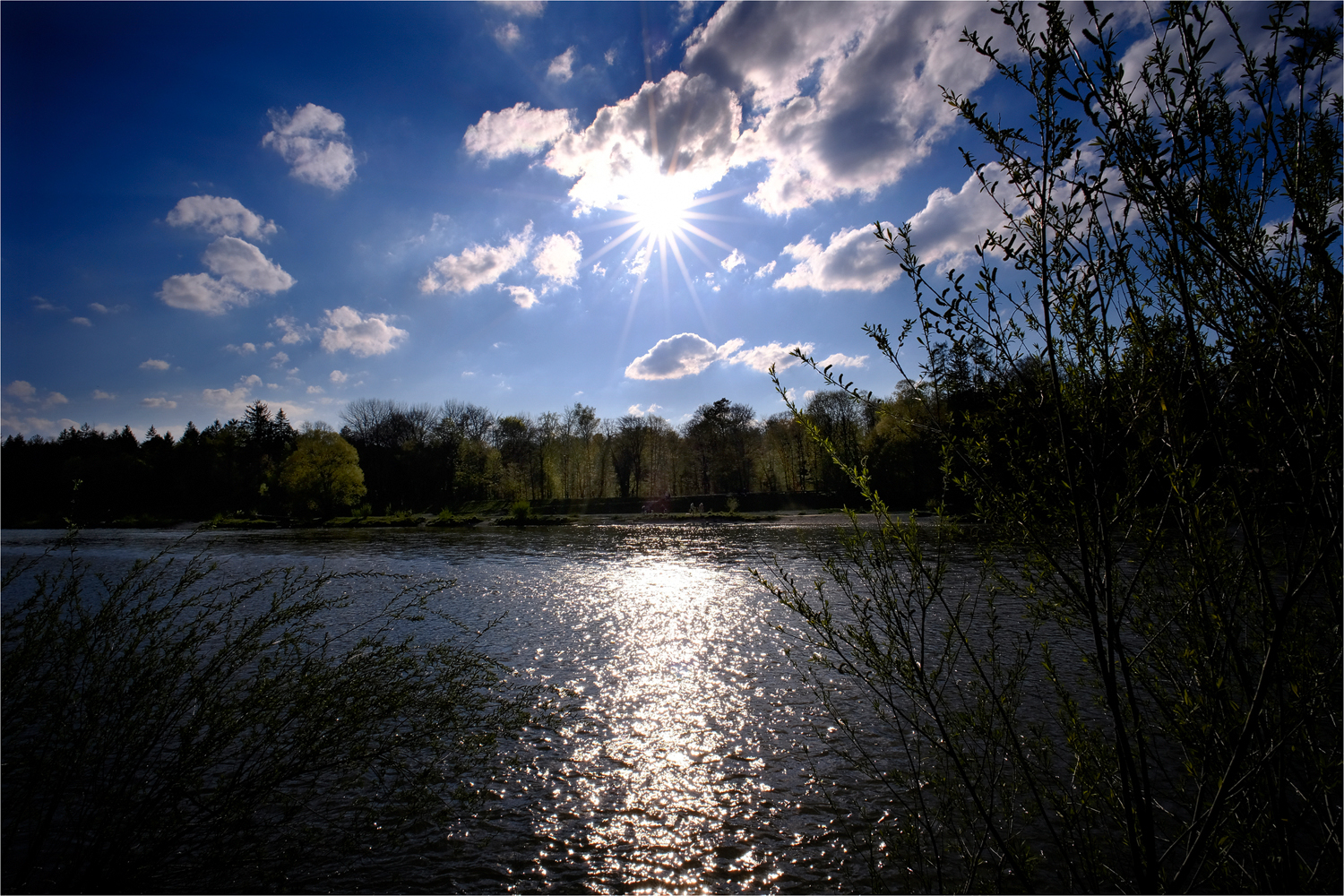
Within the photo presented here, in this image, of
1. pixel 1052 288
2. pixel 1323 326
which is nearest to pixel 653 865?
pixel 1052 288

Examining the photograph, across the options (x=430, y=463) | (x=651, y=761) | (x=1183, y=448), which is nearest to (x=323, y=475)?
(x=430, y=463)

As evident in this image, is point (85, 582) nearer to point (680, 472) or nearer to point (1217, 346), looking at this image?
point (1217, 346)

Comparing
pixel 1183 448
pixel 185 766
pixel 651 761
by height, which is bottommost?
pixel 651 761

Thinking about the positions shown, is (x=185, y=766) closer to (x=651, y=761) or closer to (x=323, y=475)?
(x=651, y=761)

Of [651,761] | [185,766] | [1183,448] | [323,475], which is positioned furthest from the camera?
[323,475]

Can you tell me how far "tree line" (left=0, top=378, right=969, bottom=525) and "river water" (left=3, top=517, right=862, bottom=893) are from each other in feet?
116

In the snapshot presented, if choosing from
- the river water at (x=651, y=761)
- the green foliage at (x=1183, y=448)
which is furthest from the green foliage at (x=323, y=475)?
the green foliage at (x=1183, y=448)

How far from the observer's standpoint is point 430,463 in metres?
77.8

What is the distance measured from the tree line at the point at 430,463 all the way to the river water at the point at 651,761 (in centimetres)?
3544

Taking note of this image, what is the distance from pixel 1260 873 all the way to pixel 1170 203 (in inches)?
130

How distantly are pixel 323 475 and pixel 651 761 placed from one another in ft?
205

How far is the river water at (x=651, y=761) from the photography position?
5250 millimetres

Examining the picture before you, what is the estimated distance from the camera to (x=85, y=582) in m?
16.9

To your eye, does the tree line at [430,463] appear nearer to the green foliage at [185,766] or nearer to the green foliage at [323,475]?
the green foliage at [323,475]
